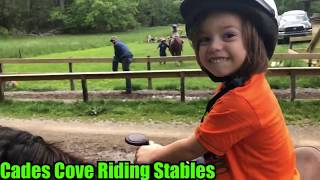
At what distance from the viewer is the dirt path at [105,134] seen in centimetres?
741

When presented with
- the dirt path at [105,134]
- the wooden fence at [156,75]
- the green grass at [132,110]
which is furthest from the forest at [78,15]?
the dirt path at [105,134]

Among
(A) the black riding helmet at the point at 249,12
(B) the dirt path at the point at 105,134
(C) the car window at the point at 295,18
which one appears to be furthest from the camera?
(C) the car window at the point at 295,18

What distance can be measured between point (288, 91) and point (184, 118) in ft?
11.2

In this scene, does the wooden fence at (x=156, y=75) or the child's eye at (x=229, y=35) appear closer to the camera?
the child's eye at (x=229, y=35)

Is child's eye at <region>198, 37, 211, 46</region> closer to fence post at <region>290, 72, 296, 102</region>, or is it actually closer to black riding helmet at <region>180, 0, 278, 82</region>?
black riding helmet at <region>180, 0, 278, 82</region>

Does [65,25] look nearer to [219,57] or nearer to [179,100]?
[179,100]

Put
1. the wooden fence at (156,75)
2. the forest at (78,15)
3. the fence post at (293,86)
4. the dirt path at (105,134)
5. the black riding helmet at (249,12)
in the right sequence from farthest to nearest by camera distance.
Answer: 1. the forest at (78,15)
2. the wooden fence at (156,75)
3. the fence post at (293,86)
4. the dirt path at (105,134)
5. the black riding helmet at (249,12)

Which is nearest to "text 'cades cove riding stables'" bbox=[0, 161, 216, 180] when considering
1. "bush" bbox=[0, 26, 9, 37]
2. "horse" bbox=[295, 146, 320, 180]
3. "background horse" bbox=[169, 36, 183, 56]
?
"horse" bbox=[295, 146, 320, 180]

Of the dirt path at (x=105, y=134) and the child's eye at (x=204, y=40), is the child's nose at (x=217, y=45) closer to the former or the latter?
the child's eye at (x=204, y=40)

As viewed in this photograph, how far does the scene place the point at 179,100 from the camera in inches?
430

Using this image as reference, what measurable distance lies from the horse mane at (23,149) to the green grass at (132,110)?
25.0 ft

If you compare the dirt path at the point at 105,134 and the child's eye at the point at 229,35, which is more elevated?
the child's eye at the point at 229,35

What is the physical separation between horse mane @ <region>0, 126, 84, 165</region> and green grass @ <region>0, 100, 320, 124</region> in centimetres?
763

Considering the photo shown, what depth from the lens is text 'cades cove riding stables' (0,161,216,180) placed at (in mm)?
1381
